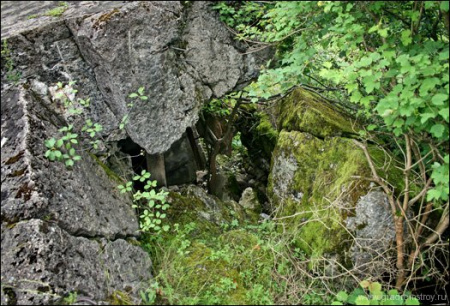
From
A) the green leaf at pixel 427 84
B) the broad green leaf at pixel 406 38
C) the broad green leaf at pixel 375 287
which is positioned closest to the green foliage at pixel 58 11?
the broad green leaf at pixel 406 38

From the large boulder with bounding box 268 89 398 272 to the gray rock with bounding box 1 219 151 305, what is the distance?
5.91 feet

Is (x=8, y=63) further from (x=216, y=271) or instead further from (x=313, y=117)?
(x=313, y=117)

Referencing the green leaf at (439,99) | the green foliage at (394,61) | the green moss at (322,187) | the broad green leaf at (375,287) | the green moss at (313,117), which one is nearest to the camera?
the green leaf at (439,99)

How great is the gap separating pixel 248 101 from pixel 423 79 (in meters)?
3.99

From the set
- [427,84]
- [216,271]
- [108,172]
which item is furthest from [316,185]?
[108,172]

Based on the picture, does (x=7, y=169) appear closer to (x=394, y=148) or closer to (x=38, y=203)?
(x=38, y=203)

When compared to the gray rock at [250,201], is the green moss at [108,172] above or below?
above

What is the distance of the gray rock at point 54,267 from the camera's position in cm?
283

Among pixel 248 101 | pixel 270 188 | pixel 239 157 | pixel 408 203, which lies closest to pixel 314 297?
pixel 408 203

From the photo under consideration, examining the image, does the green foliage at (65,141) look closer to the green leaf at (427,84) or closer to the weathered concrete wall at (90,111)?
the weathered concrete wall at (90,111)

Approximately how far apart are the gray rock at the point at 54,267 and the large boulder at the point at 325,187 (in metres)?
1.80

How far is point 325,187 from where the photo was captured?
4.50m

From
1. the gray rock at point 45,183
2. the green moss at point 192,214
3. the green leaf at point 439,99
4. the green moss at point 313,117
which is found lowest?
the green moss at point 192,214

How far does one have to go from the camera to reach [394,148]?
4.66 metres
